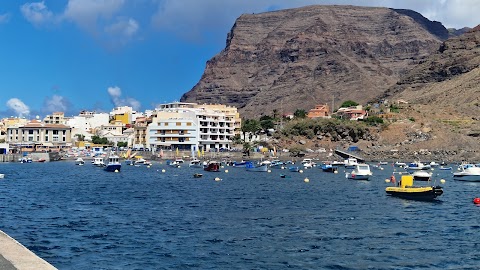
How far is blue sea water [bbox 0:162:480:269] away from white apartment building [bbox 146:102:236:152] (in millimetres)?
103352

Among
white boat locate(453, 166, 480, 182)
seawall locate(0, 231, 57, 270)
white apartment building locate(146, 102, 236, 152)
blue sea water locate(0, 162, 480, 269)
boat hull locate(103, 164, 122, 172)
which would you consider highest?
white apartment building locate(146, 102, 236, 152)

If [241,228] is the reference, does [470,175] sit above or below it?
above

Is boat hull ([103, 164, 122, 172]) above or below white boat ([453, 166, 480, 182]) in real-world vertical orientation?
above

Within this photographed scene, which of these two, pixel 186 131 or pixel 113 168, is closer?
pixel 113 168

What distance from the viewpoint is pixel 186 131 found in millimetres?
184125

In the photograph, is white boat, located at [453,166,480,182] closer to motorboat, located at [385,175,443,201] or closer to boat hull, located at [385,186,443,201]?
motorboat, located at [385,175,443,201]

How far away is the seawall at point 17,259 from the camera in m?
25.0

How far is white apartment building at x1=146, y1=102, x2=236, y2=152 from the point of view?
184000 mm

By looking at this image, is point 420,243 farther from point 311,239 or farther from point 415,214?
point 415,214

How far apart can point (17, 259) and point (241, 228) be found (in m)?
22.7

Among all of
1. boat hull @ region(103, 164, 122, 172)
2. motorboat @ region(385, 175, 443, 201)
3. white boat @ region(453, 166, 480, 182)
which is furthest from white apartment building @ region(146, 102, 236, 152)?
motorboat @ region(385, 175, 443, 201)

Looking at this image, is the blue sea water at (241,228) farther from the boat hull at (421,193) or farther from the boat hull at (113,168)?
the boat hull at (113,168)

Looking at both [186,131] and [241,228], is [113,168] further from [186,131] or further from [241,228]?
[241,228]

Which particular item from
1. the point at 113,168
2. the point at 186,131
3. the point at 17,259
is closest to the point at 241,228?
the point at 17,259
